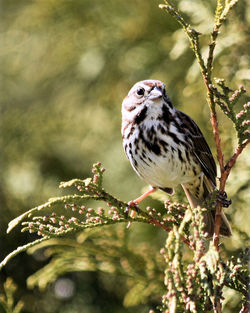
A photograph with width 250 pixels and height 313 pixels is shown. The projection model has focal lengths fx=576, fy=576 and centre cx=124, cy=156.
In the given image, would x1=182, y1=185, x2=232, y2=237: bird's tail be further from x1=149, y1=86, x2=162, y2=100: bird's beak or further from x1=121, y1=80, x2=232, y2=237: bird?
x1=149, y1=86, x2=162, y2=100: bird's beak

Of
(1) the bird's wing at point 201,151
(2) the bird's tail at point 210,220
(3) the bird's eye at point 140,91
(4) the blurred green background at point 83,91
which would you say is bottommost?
(2) the bird's tail at point 210,220

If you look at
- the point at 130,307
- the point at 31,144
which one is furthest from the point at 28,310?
the point at 31,144

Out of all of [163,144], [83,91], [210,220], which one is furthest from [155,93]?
[83,91]

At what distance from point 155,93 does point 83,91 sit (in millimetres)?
1466

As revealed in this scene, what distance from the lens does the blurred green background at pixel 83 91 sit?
3.26 meters

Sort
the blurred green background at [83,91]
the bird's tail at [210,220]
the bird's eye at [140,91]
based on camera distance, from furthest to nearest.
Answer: the blurred green background at [83,91]
the bird's eye at [140,91]
the bird's tail at [210,220]

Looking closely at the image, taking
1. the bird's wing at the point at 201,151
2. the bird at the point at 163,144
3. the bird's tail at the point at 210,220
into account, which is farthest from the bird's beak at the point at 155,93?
the bird's tail at the point at 210,220

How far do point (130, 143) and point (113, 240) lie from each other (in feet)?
1.71

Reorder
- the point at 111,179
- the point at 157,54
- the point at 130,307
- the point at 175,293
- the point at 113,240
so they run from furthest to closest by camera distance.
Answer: the point at 111,179
the point at 157,54
the point at 130,307
the point at 113,240
the point at 175,293

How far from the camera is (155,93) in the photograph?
2656 mm

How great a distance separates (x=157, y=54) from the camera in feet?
12.1

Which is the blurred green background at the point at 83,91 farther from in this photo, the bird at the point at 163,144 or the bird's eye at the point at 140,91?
the bird's eye at the point at 140,91

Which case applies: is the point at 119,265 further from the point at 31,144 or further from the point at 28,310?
the point at 31,144

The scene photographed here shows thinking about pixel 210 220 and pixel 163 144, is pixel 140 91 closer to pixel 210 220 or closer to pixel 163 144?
pixel 163 144
